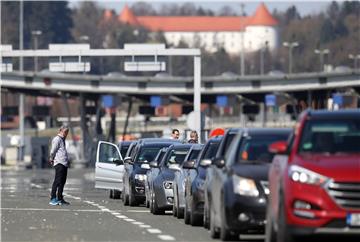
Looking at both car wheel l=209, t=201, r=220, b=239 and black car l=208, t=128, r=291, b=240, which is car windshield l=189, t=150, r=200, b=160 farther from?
car wheel l=209, t=201, r=220, b=239

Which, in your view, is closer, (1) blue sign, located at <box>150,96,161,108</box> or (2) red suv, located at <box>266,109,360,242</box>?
(2) red suv, located at <box>266,109,360,242</box>

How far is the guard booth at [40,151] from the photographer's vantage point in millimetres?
106062

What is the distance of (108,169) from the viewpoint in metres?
39.9

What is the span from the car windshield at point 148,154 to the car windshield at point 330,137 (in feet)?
54.8

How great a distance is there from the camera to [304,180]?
17.4 m

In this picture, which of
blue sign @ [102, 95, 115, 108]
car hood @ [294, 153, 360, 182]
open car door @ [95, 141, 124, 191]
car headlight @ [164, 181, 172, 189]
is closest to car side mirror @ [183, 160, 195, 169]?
car headlight @ [164, 181, 172, 189]

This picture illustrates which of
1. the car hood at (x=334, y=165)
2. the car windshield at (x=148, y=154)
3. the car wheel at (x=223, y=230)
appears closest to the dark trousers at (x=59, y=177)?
the car windshield at (x=148, y=154)

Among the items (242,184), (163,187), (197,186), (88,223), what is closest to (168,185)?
(163,187)

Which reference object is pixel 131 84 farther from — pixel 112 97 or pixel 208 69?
pixel 208 69

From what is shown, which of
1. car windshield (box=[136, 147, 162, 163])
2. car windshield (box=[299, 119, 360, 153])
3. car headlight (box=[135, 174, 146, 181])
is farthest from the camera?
car windshield (box=[136, 147, 162, 163])

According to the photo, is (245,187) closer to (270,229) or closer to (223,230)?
(223,230)

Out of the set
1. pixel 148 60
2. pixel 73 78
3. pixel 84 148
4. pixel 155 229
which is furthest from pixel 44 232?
pixel 84 148

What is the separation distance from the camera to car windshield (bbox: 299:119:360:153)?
60.3ft

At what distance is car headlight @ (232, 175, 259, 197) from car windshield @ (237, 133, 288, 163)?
730 mm
